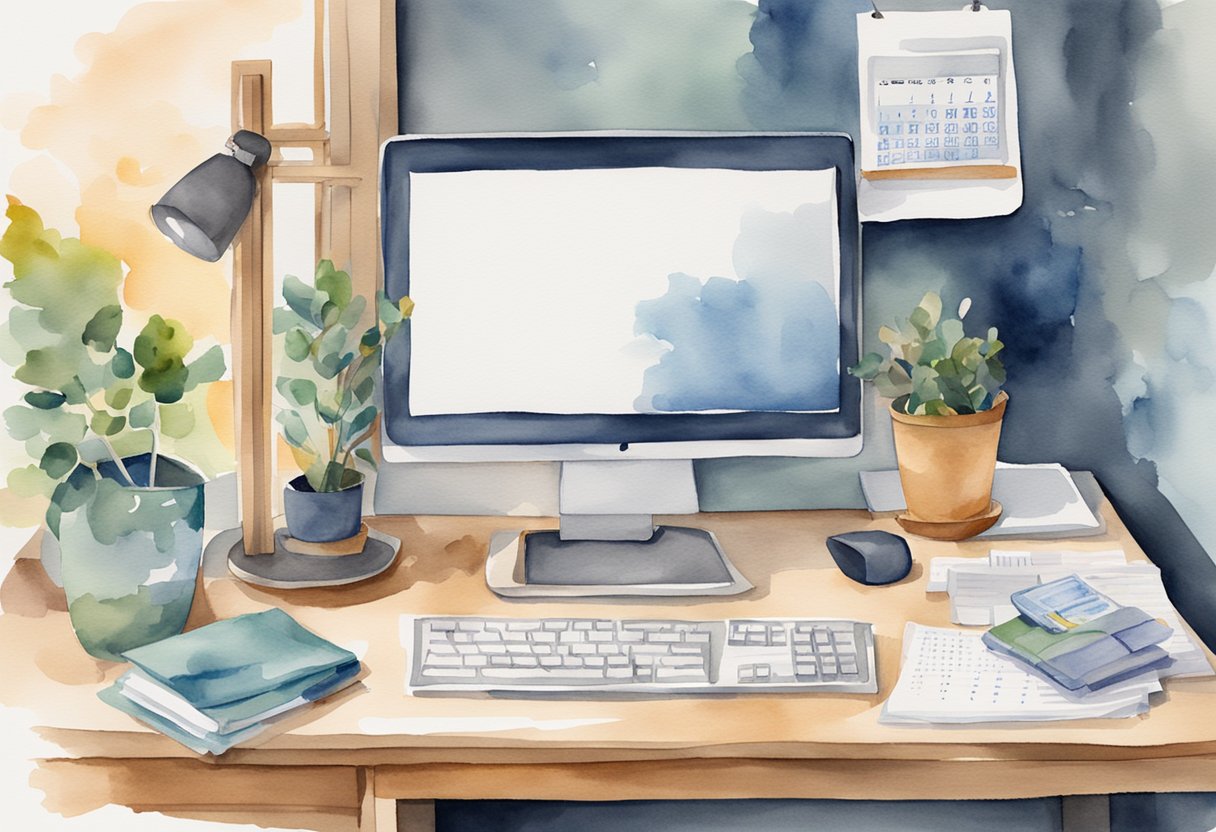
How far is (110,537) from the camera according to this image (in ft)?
3.99

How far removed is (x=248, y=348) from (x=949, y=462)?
88cm

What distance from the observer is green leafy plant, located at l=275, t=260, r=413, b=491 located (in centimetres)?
141

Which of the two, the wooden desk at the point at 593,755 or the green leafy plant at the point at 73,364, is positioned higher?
the green leafy plant at the point at 73,364

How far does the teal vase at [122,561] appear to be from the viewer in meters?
1.21

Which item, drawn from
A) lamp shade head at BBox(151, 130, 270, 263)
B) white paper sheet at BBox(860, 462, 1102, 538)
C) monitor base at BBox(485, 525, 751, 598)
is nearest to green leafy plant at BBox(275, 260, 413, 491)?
lamp shade head at BBox(151, 130, 270, 263)

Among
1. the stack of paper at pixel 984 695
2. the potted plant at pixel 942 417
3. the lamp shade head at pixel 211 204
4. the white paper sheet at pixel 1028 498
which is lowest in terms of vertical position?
the stack of paper at pixel 984 695

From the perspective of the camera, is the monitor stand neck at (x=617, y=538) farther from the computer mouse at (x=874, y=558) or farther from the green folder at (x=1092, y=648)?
the green folder at (x=1092, y=648)

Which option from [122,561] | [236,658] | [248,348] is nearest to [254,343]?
[248,348]

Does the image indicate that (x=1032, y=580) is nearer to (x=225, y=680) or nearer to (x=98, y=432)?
(x=225, y=680)

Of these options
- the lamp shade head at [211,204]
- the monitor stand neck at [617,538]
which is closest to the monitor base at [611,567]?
the monitor stand neck at [617,538]

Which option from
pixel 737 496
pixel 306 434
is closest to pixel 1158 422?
pixel 737 496

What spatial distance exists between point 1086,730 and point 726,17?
3.21 feet

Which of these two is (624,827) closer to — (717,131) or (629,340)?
(629,340)

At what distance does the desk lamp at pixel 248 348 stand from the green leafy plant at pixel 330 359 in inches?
1.4
